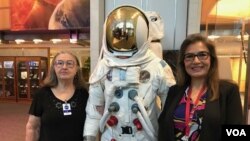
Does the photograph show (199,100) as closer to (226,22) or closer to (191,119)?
(191,119)

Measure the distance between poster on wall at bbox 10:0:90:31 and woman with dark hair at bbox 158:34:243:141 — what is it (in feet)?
16.6

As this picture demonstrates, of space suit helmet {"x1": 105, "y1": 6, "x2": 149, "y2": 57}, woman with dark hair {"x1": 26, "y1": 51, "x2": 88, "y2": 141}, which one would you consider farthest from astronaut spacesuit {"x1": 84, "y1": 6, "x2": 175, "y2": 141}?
woman with dark hair {"x1": 26, "y1": 51, "x2": 88, "y2": 141}

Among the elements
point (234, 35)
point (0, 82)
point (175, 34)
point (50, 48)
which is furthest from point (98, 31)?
point (0, 82)

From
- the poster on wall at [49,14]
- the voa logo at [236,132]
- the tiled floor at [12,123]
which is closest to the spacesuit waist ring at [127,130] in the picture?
the voa logo at [236,132]

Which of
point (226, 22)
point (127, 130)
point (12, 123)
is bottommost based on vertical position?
point (12, 123)

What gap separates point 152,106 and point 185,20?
1464mm

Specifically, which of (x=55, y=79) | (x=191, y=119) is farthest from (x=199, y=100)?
(x=55, y=79)

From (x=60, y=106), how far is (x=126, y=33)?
2.32 feet

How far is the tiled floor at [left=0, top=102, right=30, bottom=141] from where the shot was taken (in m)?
5.19

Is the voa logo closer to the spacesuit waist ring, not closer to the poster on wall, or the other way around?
the spacesuit waist ring

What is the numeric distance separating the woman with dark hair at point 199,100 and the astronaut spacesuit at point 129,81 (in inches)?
10.4

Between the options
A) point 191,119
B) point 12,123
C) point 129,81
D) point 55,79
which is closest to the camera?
point 191,119

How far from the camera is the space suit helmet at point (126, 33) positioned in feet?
6.38

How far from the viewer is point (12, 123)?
Answer: 6.32 metres
